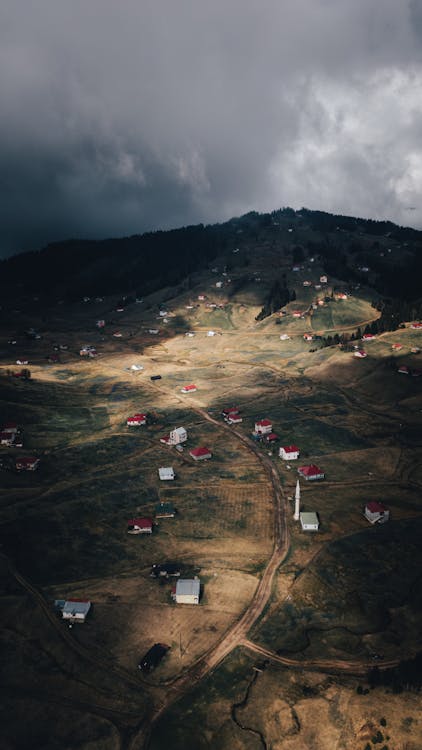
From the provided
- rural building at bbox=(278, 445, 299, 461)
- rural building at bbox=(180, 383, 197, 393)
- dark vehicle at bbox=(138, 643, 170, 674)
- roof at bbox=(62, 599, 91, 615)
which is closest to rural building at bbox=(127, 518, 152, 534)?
roof at bbox=(62, 599, 91, 615)

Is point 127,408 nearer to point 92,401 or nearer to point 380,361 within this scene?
point 92,401

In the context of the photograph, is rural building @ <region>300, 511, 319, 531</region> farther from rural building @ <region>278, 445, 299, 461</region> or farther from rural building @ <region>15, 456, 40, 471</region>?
rural building @ <region>15, 456, 40, 471</region>

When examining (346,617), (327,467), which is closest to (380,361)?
(327,467)

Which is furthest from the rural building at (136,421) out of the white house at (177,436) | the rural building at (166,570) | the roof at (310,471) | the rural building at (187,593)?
the rural building at (187,593)

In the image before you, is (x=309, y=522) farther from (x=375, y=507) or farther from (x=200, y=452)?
(x=200, y=452)

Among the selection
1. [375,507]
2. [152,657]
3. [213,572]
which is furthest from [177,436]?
[152,657]

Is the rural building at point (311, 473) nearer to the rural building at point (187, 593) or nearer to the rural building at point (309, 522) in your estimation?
the rural building at point (309, 522)
